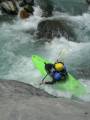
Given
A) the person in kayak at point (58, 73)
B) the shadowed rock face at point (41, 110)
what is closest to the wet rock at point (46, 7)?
the person in kayak at point (58, 73)

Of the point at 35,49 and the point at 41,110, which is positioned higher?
the point at 41,110

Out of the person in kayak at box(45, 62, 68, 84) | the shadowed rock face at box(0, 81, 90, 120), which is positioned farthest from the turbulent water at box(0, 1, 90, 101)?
the shadowed rock face at box(0, 81, 90, 120)

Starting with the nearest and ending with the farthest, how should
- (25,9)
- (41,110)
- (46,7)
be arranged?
1. (41,110)
2. (25,9)
3. (46,7)

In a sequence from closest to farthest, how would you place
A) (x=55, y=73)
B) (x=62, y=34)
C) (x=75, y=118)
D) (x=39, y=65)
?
(x=75, y=118) → (x=55, y=73) → (x=39, y=65) → (x=62, y=34)

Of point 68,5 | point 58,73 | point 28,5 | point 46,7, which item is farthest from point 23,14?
point 58,73

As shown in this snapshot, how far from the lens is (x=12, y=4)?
15.1 metres

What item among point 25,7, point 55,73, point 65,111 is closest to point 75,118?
point 65,111

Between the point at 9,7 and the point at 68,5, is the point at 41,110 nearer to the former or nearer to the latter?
the point at 9,7

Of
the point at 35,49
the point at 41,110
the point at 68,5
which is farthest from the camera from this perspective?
the point at 68,5

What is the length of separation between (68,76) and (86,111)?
5.60 meters

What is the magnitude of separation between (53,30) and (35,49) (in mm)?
1231

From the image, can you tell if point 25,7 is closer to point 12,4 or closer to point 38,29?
point 12,4

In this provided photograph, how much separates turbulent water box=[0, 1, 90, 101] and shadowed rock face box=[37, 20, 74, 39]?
226 millimetres

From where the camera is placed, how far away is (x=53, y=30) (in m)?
13.0
